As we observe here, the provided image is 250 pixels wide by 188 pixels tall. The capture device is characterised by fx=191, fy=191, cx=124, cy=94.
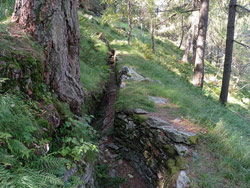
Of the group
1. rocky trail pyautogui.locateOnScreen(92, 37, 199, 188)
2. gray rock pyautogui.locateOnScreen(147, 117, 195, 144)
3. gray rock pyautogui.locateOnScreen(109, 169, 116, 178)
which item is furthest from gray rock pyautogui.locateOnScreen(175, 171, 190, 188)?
gray rock pyautogui.locateOnScreen(109, 169, 116, 178)

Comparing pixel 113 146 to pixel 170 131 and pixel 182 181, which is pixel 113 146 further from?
pixel 182 181

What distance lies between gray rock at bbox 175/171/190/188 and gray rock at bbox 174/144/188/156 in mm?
480

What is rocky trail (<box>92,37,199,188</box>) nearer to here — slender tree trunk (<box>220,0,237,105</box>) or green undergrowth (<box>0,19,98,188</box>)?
green undergrowth (<box>0,19,98,188</box>)

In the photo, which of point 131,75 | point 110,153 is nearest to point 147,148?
point 110,153

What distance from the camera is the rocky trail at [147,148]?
3697 millimetres

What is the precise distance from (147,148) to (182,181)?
1339 mm

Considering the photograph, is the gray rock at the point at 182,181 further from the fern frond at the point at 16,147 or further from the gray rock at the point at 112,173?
the fern frond at the point at 16,147

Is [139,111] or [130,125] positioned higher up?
[139,111]

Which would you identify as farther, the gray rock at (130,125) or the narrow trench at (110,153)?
the gray rock at (130,125)

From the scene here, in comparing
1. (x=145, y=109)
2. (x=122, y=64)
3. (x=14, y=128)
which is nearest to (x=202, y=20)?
(x=122, y=64)

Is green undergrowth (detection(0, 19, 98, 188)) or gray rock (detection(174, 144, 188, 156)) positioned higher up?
green undergrowth (detection(0, 19, 98, 188))

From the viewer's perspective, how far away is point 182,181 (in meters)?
3.14

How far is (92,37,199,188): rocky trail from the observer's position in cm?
370

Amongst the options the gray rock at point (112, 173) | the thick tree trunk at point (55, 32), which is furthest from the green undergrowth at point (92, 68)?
the gray rock at point (112, 173)
